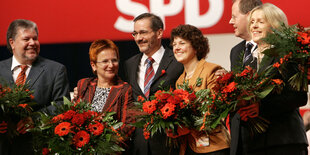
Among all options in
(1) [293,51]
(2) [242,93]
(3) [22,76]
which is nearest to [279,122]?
(2) [242,93]

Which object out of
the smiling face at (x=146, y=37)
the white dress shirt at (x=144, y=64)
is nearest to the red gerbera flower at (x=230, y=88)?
the white dress shirt at (x=144, y=64)

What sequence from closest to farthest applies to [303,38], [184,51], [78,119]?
[303,38], [78,119], [184,51]

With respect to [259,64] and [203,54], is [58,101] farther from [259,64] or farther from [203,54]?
[259,64]

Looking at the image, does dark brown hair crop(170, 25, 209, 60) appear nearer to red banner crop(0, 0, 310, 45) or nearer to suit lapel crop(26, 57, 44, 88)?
suit lapel crop(26, 57, 44, 88)

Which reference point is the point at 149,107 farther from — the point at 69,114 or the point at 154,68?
the point at 154,68

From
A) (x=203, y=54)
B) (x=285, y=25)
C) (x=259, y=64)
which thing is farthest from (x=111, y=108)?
(x=285, y=25)

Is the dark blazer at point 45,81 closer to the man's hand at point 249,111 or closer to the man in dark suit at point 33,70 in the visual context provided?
the man in dark suit at point 33,70

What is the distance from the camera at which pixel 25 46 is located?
13.4 ft

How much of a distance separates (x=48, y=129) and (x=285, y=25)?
6.14 ft

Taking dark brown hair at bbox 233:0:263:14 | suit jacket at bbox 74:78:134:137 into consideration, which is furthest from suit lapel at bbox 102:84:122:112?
dark brown hair at bbox 233:0:263:14

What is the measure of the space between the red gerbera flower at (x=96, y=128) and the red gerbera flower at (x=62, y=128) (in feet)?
0.52

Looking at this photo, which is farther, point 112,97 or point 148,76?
point 148,76

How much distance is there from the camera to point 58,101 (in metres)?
3.88

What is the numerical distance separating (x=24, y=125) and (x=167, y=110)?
1161 millimetres
